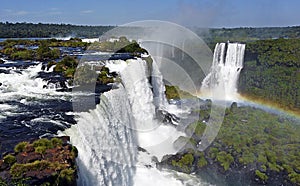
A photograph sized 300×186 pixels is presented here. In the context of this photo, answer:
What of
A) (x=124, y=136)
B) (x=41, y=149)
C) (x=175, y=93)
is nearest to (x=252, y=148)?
(x=124, y=136)

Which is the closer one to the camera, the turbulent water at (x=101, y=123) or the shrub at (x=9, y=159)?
the shrub at (x=9, y=159)

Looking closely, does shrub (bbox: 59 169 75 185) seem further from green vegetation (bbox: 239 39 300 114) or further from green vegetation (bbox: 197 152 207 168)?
green vegetation (bbox: 239 39 300 114)

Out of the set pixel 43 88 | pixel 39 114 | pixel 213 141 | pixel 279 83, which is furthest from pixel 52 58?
pixel 279 83

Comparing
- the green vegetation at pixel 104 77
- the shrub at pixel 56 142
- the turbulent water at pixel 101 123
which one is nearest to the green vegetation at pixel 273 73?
the turbulent water at pixel 101 123

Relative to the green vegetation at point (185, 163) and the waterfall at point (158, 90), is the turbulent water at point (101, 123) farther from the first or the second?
the waterfall at point (158, 90)

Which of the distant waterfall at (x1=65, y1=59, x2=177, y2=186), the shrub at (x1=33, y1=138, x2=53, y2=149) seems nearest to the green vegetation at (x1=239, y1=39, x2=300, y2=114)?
the distant waterfall at (x1=65, y1=59, x2=177, y2=186)

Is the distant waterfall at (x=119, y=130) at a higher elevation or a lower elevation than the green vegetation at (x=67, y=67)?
lower
